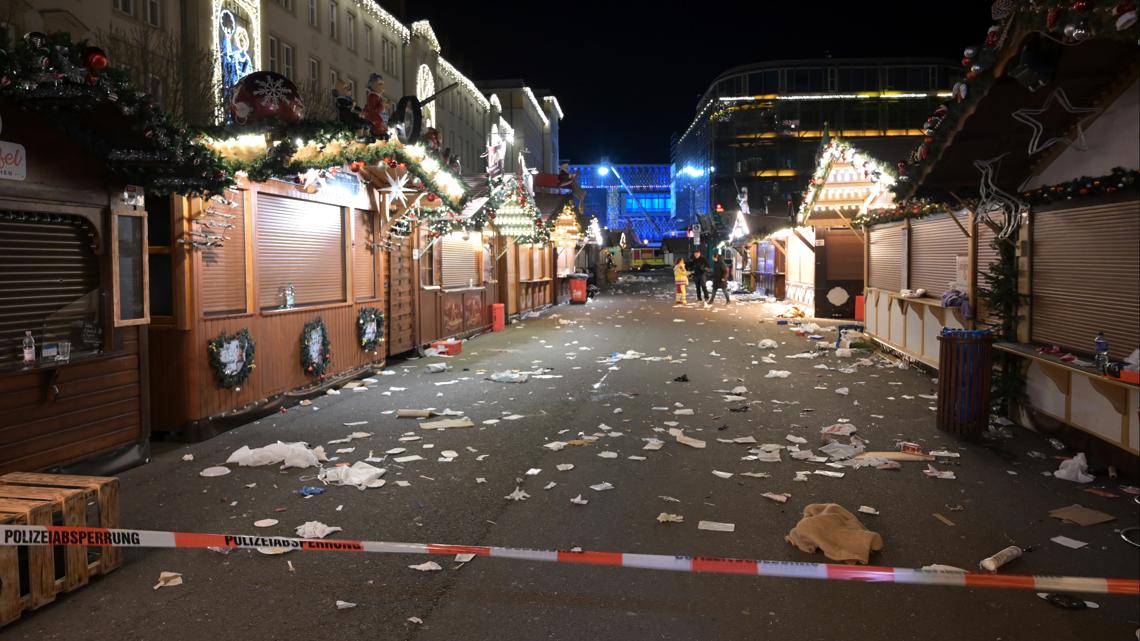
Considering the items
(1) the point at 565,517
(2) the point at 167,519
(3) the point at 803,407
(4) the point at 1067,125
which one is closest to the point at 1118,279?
(4) the point at 1067,125

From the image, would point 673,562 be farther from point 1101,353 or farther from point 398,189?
point 398,189

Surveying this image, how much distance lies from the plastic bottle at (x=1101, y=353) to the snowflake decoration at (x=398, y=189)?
1022 cm

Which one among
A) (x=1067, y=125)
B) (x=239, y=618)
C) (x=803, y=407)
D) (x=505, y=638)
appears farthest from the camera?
(x=803, y=407)

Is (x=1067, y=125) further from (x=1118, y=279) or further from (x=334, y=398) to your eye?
(x=334, y=398)

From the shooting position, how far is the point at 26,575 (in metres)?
4.04

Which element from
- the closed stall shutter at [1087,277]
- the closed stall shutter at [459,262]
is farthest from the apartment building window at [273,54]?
the closed stall shutter at [1087,277]

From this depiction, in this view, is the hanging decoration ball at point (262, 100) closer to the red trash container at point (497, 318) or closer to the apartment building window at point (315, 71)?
the red trash container at point (497, 318)

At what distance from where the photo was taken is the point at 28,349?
6.22 metres

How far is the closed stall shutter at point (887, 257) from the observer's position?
48.2 ft

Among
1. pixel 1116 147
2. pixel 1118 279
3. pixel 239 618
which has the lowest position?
pixel 239 618

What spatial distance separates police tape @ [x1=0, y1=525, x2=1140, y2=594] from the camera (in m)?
3.29

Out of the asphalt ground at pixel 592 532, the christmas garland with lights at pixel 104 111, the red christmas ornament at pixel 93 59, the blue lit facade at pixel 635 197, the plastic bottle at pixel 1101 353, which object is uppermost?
the blue lit facade at pixel 635 197

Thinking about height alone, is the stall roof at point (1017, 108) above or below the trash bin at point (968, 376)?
above

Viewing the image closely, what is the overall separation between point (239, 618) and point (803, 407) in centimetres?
764
